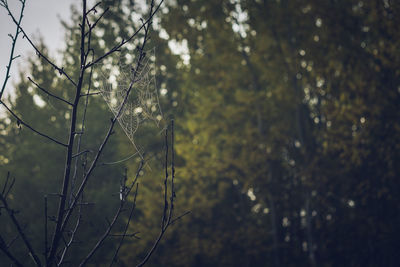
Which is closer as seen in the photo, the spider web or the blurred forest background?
the spider web

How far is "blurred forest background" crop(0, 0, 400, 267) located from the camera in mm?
6121

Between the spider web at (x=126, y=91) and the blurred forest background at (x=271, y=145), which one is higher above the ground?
the blurred forest background at (x=271, y=145)

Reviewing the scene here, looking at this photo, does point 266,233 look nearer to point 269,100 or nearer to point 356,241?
point 356,241

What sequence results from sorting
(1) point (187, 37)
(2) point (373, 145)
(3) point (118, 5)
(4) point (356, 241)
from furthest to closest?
(3) point (118, 5) → (1) point (187, 37) → (4) point (356, 241) → (2) point (373, 145)

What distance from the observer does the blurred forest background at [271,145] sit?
6121mm

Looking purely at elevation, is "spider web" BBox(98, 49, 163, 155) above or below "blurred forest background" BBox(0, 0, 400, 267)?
below

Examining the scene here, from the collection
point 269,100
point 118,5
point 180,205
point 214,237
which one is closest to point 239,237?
point 214,237

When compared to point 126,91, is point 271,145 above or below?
above

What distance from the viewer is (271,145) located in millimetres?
7402

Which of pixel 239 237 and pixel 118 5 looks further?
pixel 118 5

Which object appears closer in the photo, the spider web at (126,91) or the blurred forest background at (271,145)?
the spider web at (126,91)

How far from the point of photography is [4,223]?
24.2 feet

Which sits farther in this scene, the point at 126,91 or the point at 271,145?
the point at 271,145

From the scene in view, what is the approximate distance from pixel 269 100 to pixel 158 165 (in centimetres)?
310
